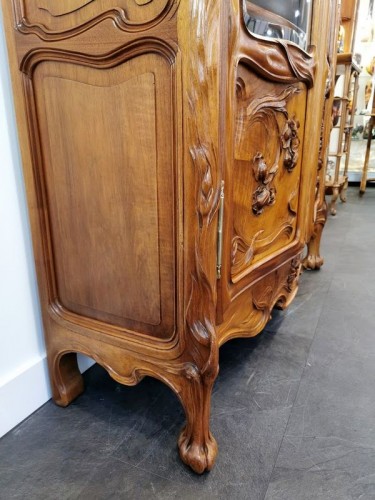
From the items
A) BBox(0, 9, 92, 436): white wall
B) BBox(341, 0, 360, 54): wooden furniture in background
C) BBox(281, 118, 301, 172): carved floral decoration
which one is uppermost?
BBox(341, 0, 360, 54): wooden furniture in background

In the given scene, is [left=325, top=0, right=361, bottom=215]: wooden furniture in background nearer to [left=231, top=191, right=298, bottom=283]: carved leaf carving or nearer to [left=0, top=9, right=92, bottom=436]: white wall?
[left=231, top=191, right=298, bottom=283]: carved leaf carving

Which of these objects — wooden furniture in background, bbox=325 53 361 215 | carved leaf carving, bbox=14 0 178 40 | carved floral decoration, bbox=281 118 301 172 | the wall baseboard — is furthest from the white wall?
wooden furniture in background, bbox=325 53 361 215

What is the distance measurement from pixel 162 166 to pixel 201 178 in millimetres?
83

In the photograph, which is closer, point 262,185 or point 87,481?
point 87,481

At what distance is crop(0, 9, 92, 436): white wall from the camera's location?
2.81 feet

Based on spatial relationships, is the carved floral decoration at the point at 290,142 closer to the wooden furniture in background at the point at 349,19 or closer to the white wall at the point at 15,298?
the white wall at the point at 15,298

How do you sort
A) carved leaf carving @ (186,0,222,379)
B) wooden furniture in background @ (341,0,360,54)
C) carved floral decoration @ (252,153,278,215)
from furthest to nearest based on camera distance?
1. wooden furniture in background @ (341,0,360,54)
2. carved floral decoration @ (252,153,278,215)
3. carved leaf carving @ (186,0,222,379)

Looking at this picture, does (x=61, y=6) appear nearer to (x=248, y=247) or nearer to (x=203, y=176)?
(x=203, y=176)

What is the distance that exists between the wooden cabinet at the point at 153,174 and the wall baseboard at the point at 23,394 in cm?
4

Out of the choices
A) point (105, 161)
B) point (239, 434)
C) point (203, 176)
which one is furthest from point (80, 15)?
point (239, 434)

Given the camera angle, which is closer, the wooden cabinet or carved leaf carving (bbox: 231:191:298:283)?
the wooden cabinet

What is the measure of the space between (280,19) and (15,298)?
94cm

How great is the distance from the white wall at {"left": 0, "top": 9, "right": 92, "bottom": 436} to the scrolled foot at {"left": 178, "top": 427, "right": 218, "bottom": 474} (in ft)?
1.40

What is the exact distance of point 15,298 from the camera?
3.06 feet
